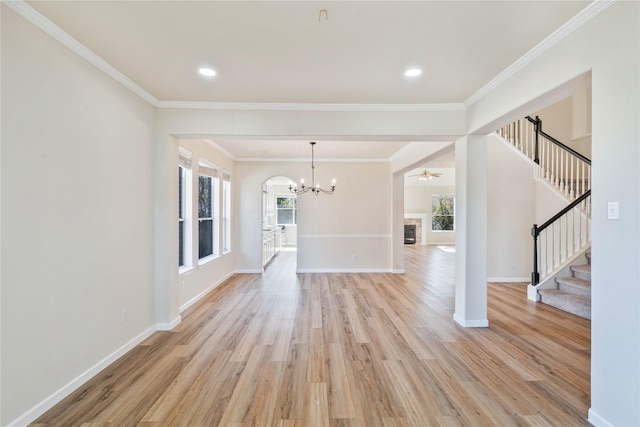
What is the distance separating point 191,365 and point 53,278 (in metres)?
1.28

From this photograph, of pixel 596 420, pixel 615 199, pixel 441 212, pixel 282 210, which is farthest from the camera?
pixel 441 212

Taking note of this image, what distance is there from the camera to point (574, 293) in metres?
4.06

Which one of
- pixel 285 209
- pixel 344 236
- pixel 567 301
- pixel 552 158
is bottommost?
pixel 567 301

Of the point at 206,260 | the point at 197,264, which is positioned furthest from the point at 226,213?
the point at 197,264

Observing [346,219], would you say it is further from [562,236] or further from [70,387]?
[70,387]

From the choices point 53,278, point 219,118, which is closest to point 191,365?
point 53,278

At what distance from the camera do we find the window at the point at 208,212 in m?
4.86

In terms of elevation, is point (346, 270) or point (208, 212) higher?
point (208, 212)

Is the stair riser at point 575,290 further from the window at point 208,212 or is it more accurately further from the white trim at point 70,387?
the window at point 208,212

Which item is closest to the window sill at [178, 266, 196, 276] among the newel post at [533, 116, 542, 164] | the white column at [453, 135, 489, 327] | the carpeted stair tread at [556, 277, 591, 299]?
the white column at [453, 135, 489, 327]

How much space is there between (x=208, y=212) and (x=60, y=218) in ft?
10.5

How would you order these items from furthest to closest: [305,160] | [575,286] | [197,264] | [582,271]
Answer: [305,160] < [197,264] < [582,271] < [575,286]

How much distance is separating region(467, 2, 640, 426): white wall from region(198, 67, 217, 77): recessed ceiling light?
2.81 m

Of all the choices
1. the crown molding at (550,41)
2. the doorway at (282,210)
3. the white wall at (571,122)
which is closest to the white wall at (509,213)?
the white wall at (571,122)
